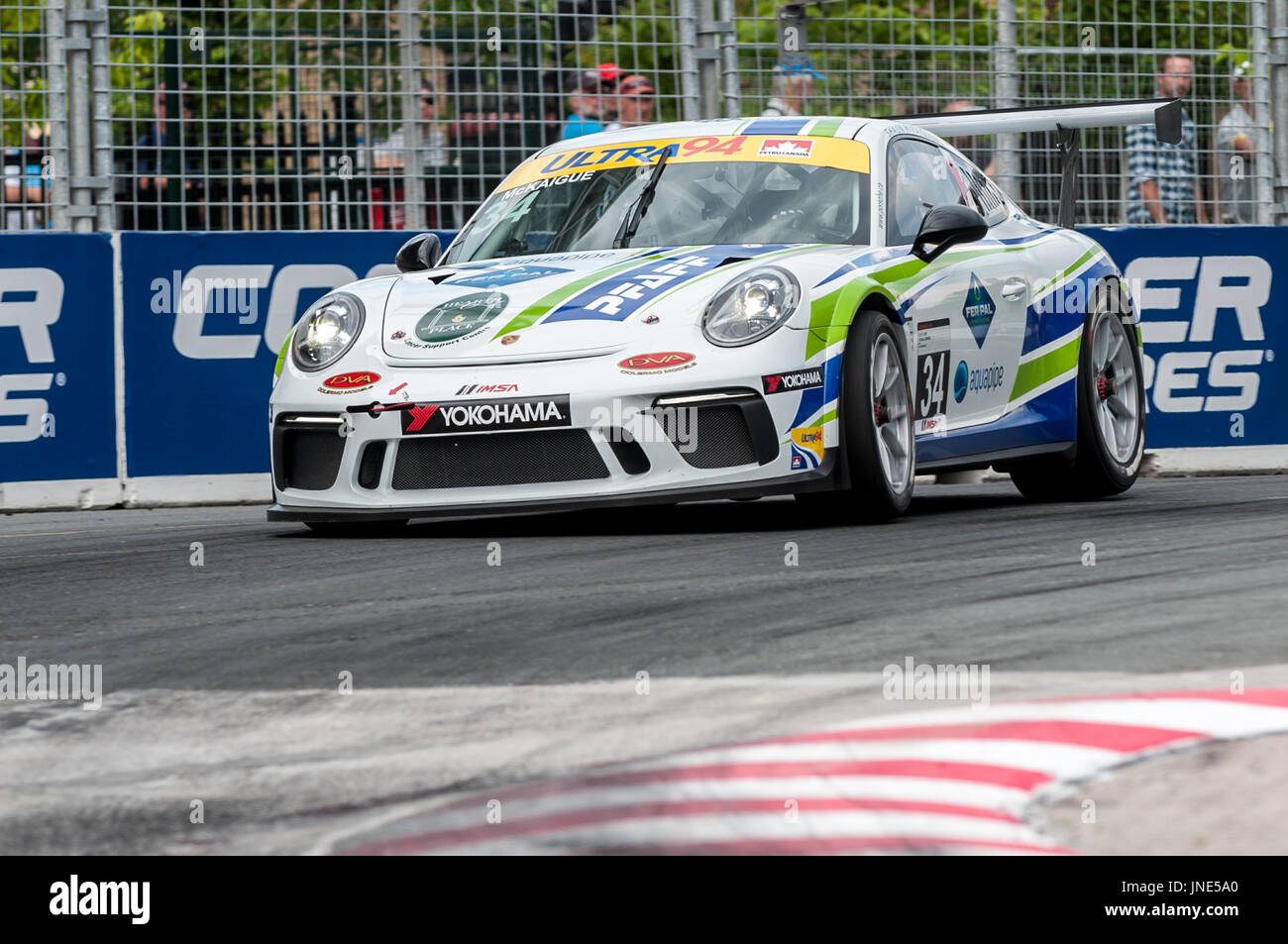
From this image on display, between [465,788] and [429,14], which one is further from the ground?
[429,14]

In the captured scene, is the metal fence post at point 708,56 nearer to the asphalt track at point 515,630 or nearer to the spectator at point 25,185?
the spectator at point 25,185

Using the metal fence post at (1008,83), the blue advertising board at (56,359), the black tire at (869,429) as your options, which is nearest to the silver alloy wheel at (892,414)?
the black tire at (869,429)

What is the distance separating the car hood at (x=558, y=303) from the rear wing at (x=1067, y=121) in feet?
8.69

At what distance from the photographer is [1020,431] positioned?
27.9 feet

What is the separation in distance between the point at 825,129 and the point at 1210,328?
382cm

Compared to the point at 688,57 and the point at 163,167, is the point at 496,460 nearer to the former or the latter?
the point at 163,167

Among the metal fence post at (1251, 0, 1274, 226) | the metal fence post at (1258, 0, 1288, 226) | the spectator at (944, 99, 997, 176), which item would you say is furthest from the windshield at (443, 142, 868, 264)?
the metal fence post at (1258, 0, 1288, 226)

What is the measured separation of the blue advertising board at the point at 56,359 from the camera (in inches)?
377

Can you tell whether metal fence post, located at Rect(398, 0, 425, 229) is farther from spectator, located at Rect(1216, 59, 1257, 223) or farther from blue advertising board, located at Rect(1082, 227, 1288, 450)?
spectator, located at Rect(1216, 59, 1257, 223)

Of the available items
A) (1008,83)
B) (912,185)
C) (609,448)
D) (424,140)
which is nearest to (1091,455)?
(912,185)

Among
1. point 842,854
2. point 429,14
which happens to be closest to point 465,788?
point 842,854
